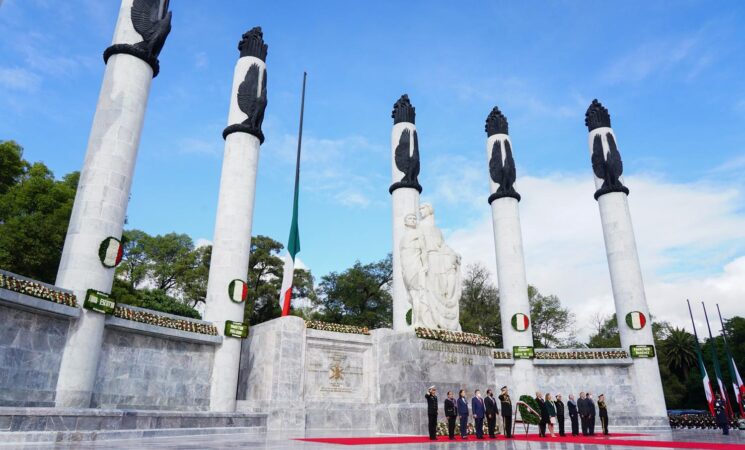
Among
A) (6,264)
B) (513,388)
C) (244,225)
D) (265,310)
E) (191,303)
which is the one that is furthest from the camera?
(191,303)

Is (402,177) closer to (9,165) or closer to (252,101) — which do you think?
(252,101)

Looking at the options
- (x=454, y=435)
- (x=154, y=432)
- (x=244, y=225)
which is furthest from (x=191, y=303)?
(x=454, y=435)

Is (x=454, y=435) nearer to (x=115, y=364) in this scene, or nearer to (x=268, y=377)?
(x=268, y=377)

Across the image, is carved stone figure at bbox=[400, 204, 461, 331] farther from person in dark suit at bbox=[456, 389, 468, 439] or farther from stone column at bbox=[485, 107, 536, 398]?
stone column at bbox=[485, 107, 536, 398]

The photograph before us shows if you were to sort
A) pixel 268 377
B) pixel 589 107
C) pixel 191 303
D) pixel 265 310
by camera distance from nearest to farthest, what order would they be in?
pixel 268 377 < pixel 589 107 < pixel 265 310 < pixel 191 303

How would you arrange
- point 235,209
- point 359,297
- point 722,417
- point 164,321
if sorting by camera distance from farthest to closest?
point 359,297
point 235,209
point 722,417
point 164,321

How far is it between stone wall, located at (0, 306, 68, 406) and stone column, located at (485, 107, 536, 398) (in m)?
18.8

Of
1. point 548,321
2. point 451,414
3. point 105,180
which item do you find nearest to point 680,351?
point 548,321

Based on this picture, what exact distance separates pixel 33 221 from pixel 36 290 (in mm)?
12474

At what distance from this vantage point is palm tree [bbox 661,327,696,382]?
4562 cm

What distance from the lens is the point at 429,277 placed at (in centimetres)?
1410

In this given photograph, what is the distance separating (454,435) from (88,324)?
975cm

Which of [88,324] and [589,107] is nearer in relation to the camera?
[88,324]

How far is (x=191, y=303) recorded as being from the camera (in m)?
36.1
